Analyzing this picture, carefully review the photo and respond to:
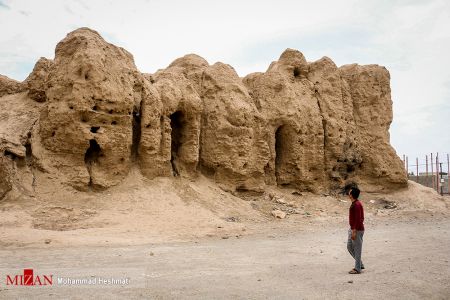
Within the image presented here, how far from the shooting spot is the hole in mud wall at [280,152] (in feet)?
56.6

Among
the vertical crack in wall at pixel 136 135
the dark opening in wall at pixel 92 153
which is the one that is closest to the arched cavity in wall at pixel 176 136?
the vertical crack in wall at pixel 136 135

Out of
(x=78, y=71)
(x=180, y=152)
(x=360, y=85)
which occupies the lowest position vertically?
(x=180, y=152)

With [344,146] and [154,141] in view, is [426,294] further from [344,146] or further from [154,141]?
[344,146]

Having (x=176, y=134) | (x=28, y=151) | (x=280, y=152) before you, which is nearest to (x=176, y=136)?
(x=176, y=134)

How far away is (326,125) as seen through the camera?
18.3 meters

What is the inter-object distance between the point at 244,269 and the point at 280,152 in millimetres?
11357

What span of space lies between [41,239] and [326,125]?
13045mm

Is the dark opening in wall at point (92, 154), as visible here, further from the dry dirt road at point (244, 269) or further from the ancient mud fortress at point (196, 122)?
the dry dirt road at point (244, 269)

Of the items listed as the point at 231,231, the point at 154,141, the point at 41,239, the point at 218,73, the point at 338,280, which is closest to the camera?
the point at 338,280

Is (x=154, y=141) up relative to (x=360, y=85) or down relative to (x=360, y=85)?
down

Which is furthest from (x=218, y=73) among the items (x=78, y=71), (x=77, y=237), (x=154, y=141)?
(x=77, y=237)

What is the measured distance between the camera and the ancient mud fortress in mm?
11781

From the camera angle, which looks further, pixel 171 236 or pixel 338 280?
pixel 171 236

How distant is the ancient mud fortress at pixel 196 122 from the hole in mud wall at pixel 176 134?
0.04 m
